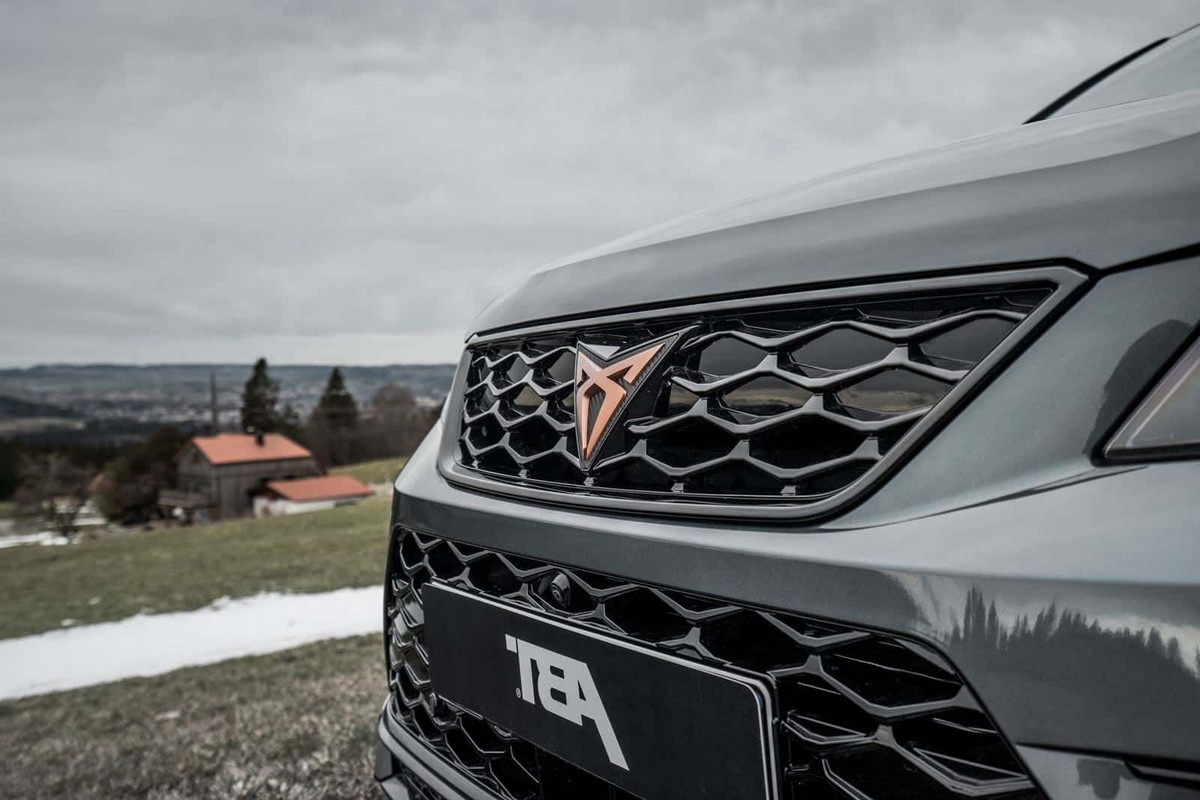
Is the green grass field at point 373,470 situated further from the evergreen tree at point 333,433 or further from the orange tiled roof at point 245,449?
the orange tiled roof at point 245,449

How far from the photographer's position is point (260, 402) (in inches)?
2302

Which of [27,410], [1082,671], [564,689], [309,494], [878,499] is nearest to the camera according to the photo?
[1082,671]

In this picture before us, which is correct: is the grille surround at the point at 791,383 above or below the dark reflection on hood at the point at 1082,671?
above

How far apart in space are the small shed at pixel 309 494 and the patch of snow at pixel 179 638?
2722 cm

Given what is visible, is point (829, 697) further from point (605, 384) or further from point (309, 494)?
point (309, 494)

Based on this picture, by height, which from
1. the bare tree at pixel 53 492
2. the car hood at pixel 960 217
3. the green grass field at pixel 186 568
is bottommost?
the bare tree at pixel 53 492

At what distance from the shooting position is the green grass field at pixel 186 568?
8172mm


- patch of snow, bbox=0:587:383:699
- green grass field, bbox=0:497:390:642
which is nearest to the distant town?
green grass field, bbox=0:497:390:642

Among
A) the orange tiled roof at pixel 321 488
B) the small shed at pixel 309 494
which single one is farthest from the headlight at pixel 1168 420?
the orange tiled roof at pixel 321 488

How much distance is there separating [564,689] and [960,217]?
2.34ft

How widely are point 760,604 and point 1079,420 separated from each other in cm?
33

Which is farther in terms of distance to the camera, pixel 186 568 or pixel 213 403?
pixel 213 403

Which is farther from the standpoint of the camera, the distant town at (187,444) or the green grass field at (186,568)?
the distant town at (187,444)

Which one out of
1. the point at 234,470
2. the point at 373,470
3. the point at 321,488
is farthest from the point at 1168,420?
the point at 234,470
